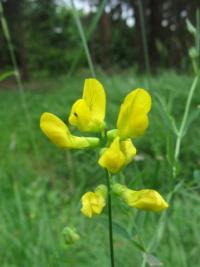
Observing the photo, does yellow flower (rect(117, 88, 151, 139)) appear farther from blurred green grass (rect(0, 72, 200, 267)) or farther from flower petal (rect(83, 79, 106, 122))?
blurred green grass (rect(0, 72, 200, 267))

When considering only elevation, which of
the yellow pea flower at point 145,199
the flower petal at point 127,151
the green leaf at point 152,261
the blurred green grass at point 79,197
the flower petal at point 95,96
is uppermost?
the flower petal at point 95,96

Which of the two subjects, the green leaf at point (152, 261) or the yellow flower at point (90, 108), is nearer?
the yellow flower at point (90, 108)

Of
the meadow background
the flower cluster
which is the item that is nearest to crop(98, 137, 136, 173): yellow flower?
the flower cluster

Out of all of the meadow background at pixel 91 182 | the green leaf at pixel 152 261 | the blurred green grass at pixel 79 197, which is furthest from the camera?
the blurred green grass at pixel 79 197

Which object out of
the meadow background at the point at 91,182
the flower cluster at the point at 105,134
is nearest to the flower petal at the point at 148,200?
the flower cluster at the point at 105,134

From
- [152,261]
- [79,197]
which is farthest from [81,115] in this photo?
[79,197]

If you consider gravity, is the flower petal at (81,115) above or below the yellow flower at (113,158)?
above

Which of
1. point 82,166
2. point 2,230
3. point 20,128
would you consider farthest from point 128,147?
point 20,128

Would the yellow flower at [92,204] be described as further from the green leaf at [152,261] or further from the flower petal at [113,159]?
the green leaf at [152,261]
